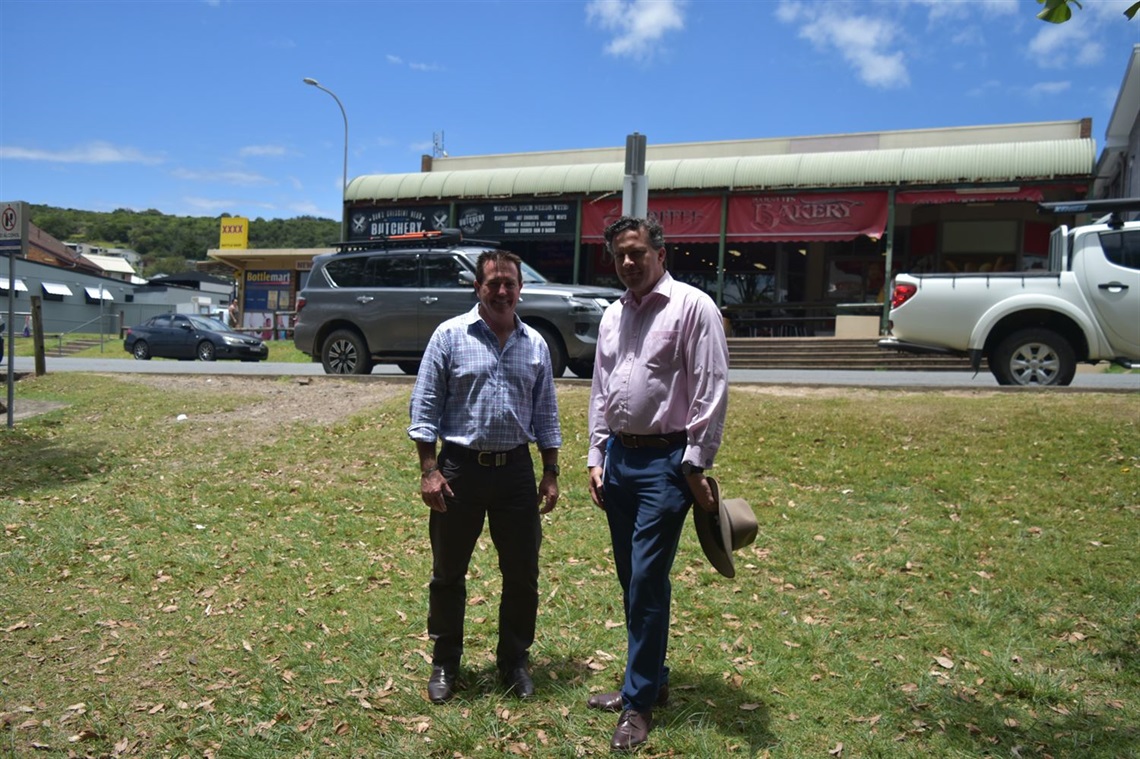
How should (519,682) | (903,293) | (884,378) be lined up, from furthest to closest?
(884,378), (903,293), (519,682)

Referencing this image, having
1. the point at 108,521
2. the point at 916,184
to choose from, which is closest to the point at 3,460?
the point at 108,521

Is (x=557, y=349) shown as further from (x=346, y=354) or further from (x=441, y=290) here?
(x=346, y=354)

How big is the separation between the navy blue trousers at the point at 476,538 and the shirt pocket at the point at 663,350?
792mm

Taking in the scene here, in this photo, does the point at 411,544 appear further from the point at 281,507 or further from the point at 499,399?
the point at 499,399

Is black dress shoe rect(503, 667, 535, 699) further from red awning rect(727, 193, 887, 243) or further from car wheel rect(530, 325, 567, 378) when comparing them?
red awning rect(727, 193, 887, 243)

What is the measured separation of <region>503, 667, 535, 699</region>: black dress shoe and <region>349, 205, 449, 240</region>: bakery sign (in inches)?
862

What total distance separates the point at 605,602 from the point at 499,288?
225cm

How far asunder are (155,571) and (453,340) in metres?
3.24

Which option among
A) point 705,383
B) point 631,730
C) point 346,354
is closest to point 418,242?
point 346,354

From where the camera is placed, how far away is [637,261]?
151 inches

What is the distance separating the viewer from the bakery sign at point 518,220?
2450 cm

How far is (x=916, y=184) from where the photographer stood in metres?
20.9

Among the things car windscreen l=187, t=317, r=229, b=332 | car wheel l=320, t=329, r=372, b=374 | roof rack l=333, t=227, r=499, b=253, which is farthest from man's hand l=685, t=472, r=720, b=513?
car windscreen l=187, t=317, r=229, b=332

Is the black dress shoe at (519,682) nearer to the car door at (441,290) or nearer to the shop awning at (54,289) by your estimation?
the car door at (441,290)
